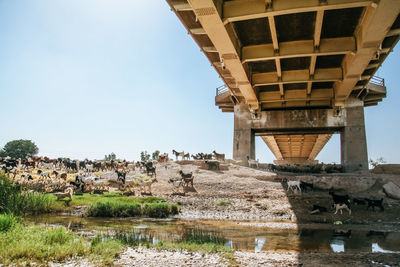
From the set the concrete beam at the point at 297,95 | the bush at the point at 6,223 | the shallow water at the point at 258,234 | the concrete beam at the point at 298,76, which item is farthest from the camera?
the concrete beam at the point at 297,95

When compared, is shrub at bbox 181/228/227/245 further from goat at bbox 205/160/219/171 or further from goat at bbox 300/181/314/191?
goat at bbox 205/160/219/171

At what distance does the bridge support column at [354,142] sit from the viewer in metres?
25.7

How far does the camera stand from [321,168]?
27.2 metres

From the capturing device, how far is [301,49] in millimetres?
16734

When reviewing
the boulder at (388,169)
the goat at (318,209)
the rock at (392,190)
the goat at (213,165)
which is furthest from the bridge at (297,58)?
the goat at (318,209)

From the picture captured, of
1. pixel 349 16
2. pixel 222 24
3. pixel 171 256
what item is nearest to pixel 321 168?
pixel 349 16

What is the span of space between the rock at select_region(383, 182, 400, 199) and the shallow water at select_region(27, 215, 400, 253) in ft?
25.9

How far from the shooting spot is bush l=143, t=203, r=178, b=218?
1438cm

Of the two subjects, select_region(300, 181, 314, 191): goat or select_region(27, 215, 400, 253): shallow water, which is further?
select_region(300, 181, 314, 191): goat

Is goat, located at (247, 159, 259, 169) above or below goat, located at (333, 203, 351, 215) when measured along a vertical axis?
above

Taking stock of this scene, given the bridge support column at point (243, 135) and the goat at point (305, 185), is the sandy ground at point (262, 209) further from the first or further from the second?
the bridge support column at point (243, 135)

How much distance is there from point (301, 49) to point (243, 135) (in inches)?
546

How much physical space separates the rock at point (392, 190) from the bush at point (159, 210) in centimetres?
1292

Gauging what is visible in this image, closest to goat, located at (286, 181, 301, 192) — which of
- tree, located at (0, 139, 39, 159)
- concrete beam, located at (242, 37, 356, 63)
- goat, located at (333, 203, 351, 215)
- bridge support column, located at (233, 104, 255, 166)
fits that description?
goat, located at (333, 203, 351, 215)
